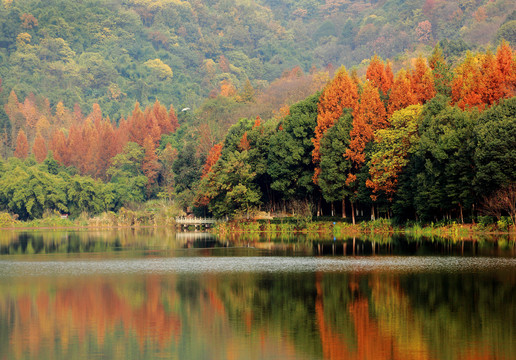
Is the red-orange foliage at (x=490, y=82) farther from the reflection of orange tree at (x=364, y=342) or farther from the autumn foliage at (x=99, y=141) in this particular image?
the autumn foliage at (x=99, y=141)

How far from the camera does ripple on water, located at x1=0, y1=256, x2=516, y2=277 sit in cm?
3041

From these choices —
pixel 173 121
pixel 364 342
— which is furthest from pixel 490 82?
pixel 173 121

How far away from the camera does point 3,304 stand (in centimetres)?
2389

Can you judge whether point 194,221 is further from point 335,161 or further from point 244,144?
point 335,161

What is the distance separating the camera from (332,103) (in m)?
57.8

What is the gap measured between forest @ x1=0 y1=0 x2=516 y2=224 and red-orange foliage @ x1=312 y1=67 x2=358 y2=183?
12 cm

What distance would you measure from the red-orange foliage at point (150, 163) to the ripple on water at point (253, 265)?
64.4 metres

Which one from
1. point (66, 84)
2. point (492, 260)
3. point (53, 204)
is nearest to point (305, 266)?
point (492, 260)

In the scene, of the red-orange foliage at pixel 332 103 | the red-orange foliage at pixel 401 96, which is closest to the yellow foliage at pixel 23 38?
the red-orange foliage at pixel 332 103

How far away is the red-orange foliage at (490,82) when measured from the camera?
4909cm

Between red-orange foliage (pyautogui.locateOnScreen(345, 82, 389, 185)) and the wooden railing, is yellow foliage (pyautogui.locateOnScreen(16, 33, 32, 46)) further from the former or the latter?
red-orange foliage (pyautogui.locateOnScreen(345, 82, 389, 185))

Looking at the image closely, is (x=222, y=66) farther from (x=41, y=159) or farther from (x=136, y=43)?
(x=41, y=159)

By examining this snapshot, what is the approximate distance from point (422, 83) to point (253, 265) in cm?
2787

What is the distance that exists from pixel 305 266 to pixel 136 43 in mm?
171827
